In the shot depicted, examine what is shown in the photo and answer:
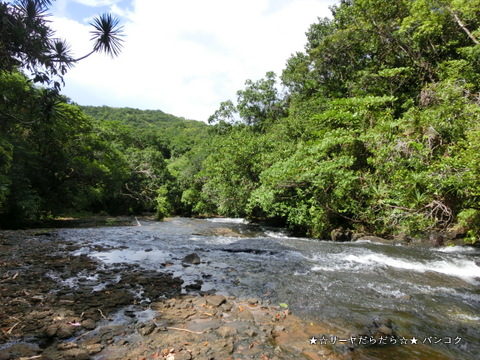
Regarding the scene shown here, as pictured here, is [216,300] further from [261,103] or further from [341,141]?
[261,103]

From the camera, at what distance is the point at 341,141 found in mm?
11266

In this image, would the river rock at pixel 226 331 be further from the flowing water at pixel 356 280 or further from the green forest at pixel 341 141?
the green forest at pixel 341 141

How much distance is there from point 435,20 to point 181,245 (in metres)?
17.3

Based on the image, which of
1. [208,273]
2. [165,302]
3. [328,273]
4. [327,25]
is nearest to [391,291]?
[328,273]

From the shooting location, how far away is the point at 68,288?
439cm

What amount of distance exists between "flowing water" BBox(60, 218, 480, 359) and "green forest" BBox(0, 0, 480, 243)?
2635mm

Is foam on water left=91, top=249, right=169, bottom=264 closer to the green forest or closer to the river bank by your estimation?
the river bank

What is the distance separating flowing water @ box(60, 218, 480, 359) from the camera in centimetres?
366

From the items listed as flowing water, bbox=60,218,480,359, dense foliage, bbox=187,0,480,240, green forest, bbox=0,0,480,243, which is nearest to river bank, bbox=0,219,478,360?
flowing water, bbox=60,218,480,359

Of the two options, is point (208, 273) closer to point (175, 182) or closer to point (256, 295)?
point (256, 295)

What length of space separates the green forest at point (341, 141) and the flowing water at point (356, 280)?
2.64 m

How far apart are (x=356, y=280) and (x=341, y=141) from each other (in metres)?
7.14

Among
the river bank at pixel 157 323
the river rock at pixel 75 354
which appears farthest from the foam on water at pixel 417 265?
the river rock at pixel 75 354

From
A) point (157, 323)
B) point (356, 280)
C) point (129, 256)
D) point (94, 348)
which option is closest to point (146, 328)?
point (157, 323)
